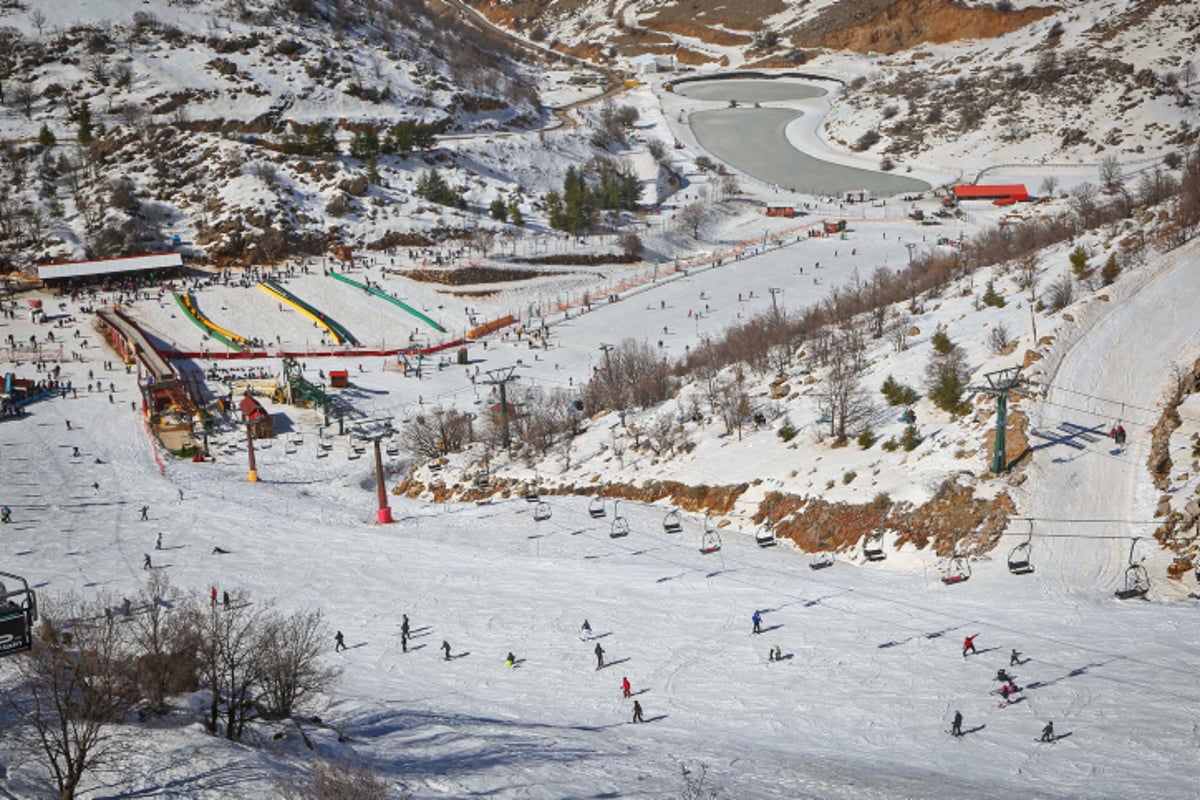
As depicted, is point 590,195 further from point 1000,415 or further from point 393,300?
point 1000,415

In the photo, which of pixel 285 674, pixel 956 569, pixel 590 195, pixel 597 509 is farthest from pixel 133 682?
pixel 590 195

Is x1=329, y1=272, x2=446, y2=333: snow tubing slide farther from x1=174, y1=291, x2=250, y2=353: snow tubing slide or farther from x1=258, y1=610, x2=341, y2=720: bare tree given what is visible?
x1=258, y1=610, x2=341, y2=720: bare tree

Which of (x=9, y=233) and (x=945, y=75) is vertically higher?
(x=945, y=75)

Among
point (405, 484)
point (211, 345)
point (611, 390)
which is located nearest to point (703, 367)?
point (611, 390)

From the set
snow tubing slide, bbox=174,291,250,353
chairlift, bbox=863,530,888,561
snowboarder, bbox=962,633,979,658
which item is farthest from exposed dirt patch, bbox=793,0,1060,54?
snowboarder, bbox=962,633,979,658

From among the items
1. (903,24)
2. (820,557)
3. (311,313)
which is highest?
(903,24)

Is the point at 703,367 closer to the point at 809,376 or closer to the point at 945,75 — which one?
the point at 809,376
